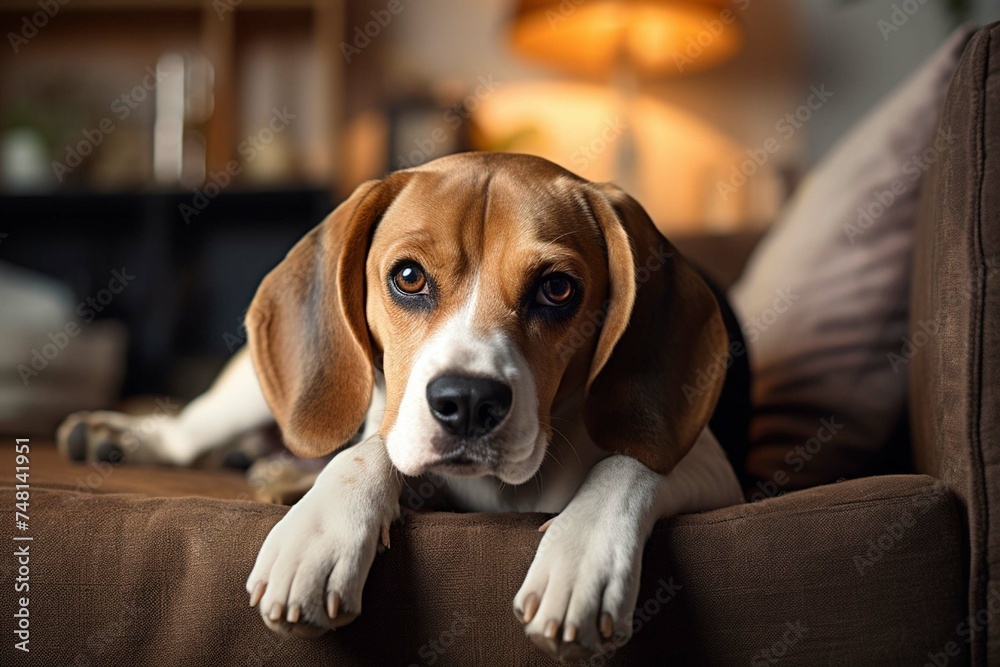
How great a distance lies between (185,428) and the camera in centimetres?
238

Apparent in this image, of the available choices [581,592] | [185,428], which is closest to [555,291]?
[581,592]

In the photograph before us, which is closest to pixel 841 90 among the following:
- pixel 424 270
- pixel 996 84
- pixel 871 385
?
pixel 871 385

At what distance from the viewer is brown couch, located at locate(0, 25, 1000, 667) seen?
1.24m

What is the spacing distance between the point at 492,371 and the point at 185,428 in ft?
4.73

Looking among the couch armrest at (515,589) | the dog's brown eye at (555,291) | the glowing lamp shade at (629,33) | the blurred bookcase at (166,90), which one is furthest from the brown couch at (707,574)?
the blurred bookcase at (166,90)

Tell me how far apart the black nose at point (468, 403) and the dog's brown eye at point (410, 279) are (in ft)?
0.94

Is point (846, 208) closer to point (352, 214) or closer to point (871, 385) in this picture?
point (871, 385)

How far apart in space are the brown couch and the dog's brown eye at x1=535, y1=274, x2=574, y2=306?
0.41 meters

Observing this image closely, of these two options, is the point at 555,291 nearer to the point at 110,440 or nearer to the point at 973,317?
the point at 973,317

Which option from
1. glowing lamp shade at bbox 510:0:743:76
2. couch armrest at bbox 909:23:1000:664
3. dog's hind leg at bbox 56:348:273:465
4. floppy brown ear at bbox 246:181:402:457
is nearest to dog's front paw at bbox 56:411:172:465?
dog's hind leg at bbox 56:348:273:465

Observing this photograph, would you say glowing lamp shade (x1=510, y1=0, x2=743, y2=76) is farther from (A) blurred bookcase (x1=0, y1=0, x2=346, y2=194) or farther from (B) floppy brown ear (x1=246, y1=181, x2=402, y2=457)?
(B) floppy brown ear (x1=246, y1=181, x2=402, y2=457)

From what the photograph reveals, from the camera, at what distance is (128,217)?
5074 mm

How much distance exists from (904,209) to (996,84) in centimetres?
72

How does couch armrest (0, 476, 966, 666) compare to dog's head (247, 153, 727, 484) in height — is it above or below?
below
